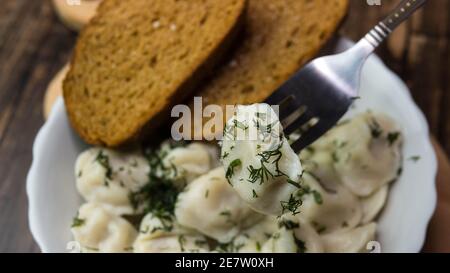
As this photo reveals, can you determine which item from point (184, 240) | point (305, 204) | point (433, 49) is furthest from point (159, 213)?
Result: point (433, 49)

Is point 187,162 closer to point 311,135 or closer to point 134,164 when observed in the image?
point 134,164

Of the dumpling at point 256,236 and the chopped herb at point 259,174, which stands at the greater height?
the dumpling at point 256,236

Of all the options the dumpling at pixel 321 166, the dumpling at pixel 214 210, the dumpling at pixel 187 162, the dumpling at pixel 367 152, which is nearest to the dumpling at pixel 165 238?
the dumpling at pixel 214 210

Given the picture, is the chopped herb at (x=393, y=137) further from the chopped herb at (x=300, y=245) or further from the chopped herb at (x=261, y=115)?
the chopped herb at (x=261, y=115)

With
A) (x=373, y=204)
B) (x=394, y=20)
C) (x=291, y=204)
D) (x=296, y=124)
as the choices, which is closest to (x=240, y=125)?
(x=291, y=204)

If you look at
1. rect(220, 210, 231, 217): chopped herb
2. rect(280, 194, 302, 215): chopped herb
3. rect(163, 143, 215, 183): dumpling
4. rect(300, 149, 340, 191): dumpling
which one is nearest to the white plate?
rect(300, 149, 340, 191): dumpling
